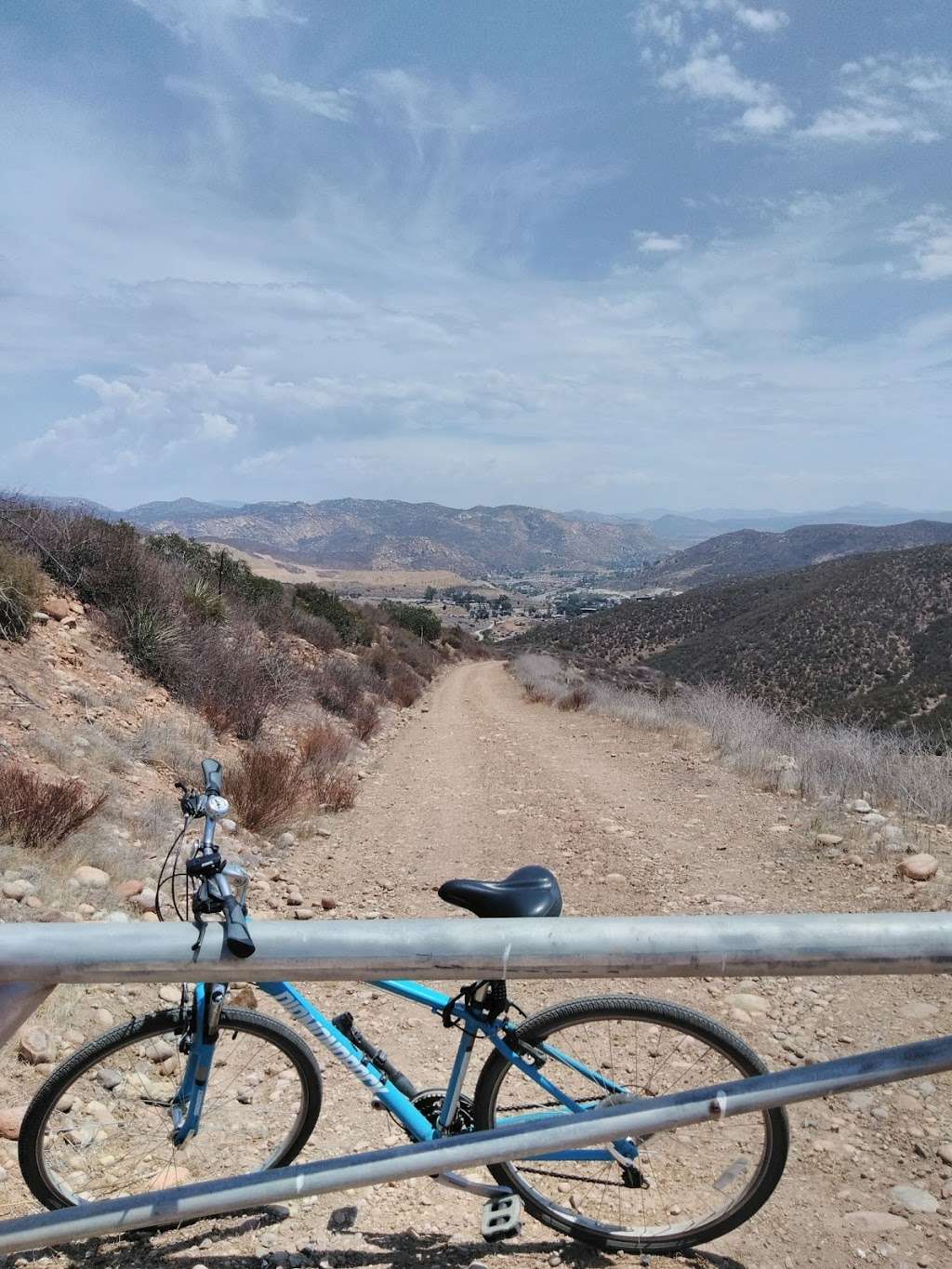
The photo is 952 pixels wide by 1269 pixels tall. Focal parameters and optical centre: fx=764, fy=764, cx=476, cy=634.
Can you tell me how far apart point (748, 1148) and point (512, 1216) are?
2.41 ft

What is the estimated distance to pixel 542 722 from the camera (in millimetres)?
14883

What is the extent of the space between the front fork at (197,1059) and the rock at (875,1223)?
2062mm

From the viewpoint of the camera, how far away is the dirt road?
229cm

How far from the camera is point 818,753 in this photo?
8430 millimetres

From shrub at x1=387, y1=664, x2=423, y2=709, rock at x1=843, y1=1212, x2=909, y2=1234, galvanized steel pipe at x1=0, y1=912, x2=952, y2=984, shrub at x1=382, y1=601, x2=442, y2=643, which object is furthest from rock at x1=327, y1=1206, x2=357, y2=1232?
shrub at x1=382, y1=601, x2=442, y2=643

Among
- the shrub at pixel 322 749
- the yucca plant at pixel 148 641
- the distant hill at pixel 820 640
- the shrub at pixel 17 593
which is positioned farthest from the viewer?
the distant hill at pixel 820 640

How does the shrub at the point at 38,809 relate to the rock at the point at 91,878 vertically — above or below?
above

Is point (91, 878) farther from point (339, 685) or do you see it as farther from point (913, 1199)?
point (339, 685)

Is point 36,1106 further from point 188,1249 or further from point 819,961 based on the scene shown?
point 819,961

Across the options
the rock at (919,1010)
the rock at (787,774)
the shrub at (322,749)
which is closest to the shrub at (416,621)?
the shrub at (322,749)

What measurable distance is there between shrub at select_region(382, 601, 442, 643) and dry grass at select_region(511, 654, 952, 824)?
21.8 metres

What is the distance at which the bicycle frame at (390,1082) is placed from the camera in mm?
2203

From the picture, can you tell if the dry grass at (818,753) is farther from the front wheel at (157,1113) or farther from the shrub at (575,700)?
the front wheel at (157,1113)

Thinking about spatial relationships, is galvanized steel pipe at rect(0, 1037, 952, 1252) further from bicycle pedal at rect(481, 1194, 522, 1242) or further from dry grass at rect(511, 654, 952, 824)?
dry grass at rect(511, 654, 952, 824)
